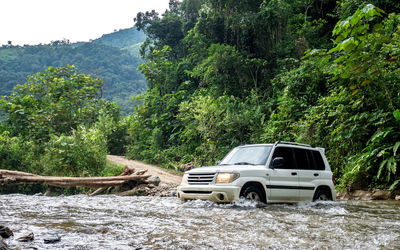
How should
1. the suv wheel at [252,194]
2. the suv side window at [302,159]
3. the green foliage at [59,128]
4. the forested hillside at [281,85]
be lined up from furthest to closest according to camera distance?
the green foliage at [59,128] → the forested hillside at [281,85] → the suv side window at [302,159] → the suv wheel at [252,194]

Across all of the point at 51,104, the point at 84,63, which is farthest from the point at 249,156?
the point at 84,63

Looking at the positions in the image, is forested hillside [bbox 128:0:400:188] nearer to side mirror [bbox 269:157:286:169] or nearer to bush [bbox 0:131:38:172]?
side mirror [bbox 269:157:286:169]

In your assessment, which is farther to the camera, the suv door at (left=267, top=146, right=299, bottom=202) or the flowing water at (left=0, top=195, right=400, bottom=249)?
the suv door at (left=267, top=146, right=299, bottom=202)

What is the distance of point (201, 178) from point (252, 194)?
1.21m

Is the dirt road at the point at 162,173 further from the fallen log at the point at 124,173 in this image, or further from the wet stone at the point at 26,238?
the wet stone at the point at 26,238

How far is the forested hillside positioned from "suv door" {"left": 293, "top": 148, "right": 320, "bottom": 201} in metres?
2.16

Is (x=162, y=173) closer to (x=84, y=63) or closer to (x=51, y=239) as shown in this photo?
(x=51, y=239)

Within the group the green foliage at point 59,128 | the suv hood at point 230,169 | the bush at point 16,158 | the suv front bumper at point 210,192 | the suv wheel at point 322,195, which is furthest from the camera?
the bush at point 16,158

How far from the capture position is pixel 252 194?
24.2 ft

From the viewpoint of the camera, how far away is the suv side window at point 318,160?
29.2ft

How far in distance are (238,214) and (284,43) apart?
1479cm

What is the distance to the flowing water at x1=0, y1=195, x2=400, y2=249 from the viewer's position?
4211 millimetres

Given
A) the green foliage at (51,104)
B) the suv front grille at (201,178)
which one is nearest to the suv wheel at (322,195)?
the suv front grille at (201,178)

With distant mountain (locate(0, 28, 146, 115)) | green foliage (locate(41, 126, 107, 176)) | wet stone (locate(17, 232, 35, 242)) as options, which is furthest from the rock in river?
distant mountain (locate(0, 28, 146, 115))
